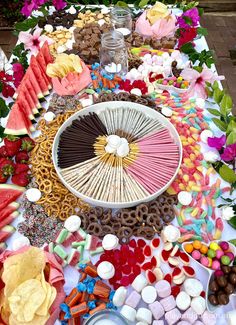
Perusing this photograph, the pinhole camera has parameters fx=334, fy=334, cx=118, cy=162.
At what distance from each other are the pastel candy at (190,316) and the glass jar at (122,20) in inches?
64.4

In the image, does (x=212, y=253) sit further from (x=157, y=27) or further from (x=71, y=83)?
(x=157, y=27)

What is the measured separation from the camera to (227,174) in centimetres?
139

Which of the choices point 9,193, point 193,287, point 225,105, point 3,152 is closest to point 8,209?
point 9,193

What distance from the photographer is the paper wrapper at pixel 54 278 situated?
1.04 metres

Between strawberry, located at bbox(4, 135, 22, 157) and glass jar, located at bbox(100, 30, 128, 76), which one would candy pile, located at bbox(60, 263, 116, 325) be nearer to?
strawberry, located at bbox(4, 135, 22, 157)

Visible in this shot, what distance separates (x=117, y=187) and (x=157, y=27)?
1.18m

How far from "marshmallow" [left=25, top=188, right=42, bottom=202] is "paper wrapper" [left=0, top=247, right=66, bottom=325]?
0.23 meters

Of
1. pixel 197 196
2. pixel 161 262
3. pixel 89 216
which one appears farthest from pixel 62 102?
pixel 161 262

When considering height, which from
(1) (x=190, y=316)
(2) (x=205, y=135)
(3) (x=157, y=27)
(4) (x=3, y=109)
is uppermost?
(3) (x=157, y=27)

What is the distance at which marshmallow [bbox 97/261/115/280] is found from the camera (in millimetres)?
1102

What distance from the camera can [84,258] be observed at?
121 centimetres

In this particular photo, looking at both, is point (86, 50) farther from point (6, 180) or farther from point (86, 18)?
point (6, 180)

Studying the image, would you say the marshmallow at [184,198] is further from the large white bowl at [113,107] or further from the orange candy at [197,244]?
the orange candy at [197,244]

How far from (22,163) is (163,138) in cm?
63
